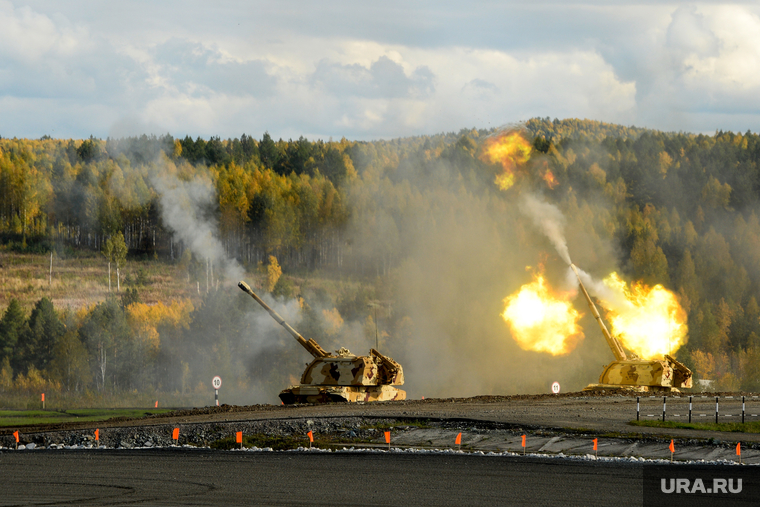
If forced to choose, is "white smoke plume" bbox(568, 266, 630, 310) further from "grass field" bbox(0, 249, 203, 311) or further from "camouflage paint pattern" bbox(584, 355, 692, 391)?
"grass field" bbox(0, 249, 203, 311)

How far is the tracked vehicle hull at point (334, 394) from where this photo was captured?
50500mm

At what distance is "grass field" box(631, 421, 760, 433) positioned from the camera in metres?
36.2

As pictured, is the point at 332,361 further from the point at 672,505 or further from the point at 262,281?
the point at 262,281

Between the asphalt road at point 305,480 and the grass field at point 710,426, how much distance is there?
10.6 metres

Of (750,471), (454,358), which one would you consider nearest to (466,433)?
(750,471)

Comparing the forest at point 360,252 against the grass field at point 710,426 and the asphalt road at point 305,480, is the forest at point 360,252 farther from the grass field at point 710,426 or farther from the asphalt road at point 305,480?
the asphalt road at point 305,480

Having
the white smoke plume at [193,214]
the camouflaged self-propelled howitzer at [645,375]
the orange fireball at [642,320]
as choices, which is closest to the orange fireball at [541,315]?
the orange fireball at [642,320]

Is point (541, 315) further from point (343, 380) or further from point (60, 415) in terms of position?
point (60, 415)

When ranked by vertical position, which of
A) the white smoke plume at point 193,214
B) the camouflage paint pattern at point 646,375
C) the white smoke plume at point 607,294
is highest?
the white smoke plume at point 193,214

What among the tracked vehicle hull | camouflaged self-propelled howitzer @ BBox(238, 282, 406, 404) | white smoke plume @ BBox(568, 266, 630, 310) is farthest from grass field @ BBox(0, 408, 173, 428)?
white smoke plume @ BBox(568, 266, 630, 310)

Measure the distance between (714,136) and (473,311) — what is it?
10044cm

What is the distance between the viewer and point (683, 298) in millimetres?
119375

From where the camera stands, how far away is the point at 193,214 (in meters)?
98.7

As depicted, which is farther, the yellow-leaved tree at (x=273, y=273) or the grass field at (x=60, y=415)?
the yellow-leaved tree at (x=273, y=273)
